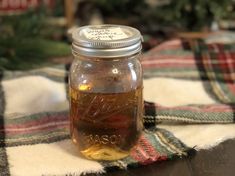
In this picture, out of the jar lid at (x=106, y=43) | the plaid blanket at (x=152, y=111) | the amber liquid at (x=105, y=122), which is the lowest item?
the plaid blanket at (x=152, y=111)

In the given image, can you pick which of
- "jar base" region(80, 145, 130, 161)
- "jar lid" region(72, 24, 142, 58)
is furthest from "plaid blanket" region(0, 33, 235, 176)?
"jar lid" region(72, 24, 142, 58)

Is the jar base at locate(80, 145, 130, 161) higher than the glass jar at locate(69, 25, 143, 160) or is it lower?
lower

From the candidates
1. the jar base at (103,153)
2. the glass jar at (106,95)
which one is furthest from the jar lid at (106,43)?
the jar base at (103,153)

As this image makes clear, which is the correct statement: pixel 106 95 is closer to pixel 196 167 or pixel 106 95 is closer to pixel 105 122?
pixel 105 122

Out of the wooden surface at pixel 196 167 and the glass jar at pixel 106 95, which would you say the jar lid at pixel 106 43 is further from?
the wooden surface at pixel 196 167

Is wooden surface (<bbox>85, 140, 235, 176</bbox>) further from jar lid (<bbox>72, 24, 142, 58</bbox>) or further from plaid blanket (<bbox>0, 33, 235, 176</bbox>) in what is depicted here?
jar lid (<bbox>72, 24, 142, 58</bbox>)

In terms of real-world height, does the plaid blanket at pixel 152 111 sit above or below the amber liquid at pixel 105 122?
below

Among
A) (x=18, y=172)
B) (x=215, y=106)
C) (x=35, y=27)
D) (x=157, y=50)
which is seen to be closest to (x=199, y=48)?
(x=157, y=50)
